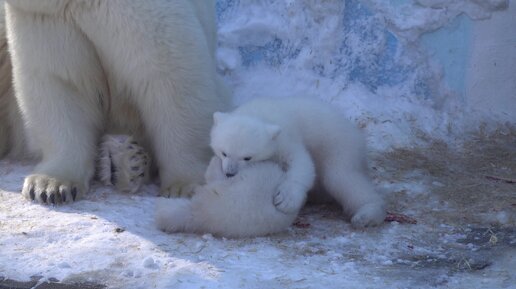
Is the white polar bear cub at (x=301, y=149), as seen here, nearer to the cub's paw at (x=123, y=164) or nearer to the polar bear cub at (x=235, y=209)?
the polar bear cub at (x=235, y=209)

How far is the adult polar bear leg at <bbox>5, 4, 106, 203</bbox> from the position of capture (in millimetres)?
3129

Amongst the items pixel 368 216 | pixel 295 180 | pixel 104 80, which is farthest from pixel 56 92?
pixel 368 216

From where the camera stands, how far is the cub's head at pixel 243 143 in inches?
106

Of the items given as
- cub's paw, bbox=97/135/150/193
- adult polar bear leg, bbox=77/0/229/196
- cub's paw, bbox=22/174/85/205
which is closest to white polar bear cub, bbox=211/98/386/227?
adult polar bear leg, bbox=77/0/229/196

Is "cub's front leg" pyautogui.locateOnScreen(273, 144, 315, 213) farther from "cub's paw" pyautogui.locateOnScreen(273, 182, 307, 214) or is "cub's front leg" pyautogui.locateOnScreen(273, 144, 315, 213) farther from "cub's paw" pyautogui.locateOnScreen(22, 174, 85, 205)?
"cub's paw" pyautogui.locateOnScreen(22, 174, 85, 205)

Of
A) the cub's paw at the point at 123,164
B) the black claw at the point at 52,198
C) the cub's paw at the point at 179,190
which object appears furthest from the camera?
the cub's paw at the point at 123,164

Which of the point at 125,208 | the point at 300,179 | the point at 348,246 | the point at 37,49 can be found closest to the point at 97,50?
the point at 37,49

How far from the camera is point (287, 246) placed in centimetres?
261

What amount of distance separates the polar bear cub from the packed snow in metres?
0.04

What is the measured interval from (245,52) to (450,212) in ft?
5.51

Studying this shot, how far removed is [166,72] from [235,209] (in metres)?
0.68

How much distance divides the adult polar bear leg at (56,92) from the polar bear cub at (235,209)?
1.72 feet

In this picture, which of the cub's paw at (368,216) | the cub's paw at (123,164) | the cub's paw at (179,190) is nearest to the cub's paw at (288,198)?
the cub's paw at (368,216)

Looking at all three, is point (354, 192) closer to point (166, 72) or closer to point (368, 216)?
point (368, 216)
